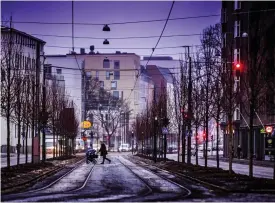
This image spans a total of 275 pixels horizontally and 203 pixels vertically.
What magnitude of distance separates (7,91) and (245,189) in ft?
45.3

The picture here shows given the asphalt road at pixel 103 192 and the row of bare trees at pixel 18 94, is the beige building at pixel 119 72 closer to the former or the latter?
the row of bare trees at pixel 18 94

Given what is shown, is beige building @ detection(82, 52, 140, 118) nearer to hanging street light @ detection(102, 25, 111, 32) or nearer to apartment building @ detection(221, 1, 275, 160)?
apartment building @ detection(221, 1, 275, 160)

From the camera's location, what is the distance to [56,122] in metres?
63.5

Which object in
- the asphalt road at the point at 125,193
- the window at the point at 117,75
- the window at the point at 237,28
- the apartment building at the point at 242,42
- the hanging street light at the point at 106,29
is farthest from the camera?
the window at the point at 117,75

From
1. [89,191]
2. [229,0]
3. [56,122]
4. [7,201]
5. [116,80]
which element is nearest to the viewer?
[7,201]

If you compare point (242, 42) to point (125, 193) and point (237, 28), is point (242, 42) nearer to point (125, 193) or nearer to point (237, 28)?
point (237, 28)

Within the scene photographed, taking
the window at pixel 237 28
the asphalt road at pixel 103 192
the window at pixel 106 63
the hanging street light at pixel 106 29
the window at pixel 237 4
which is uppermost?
the window at pixel 106 63

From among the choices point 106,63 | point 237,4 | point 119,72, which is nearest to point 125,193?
point 237,4

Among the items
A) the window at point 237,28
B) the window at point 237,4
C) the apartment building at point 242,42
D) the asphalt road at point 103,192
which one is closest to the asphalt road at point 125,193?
the asphalt road at point 103,192

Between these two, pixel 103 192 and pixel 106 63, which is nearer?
pixel 103 192

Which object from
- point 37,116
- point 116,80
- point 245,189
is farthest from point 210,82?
point 116,80

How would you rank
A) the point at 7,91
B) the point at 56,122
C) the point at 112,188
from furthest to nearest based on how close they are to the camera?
the point at 56,122
the point at 7,91
the point at 112,188

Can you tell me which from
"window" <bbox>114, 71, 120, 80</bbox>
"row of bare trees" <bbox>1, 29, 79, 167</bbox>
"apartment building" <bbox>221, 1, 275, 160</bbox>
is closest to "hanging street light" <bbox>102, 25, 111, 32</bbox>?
"row of bare trees" <bbox>1, 29, 79, 167</bbox>

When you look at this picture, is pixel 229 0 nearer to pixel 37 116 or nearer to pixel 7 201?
pixel 37 116
